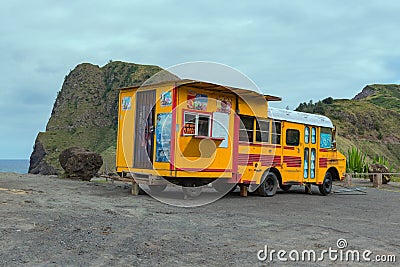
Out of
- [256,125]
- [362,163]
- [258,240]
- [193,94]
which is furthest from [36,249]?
[362,163]

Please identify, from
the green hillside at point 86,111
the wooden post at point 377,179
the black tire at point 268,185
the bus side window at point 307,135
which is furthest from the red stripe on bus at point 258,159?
the green hillside at point 86,111

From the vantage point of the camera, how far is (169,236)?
7.58 meters

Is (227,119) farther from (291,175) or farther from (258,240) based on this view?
(258,240)

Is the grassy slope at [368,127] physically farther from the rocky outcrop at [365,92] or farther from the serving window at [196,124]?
the serving window at [196,124]

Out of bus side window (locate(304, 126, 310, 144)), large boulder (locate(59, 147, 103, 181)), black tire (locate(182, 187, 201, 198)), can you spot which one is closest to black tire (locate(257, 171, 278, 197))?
bus side window (locate(304, 126, 310, 144))

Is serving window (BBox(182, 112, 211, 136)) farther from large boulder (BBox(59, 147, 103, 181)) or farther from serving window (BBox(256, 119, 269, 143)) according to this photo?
large boulder (BBox(59, 147, 103, 181))

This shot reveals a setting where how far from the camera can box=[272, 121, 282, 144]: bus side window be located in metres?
15.0

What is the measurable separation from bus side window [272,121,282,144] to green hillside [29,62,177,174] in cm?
5317

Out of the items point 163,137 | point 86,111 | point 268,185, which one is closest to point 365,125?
point 86,111

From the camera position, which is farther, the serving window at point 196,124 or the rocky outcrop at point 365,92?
the rocky outcrop at point 365,92

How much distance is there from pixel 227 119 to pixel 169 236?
6388 mm

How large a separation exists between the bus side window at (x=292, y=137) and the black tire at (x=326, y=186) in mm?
2029

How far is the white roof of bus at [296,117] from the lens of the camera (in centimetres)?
1504

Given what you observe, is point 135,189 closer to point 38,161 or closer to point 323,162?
point 323,162
